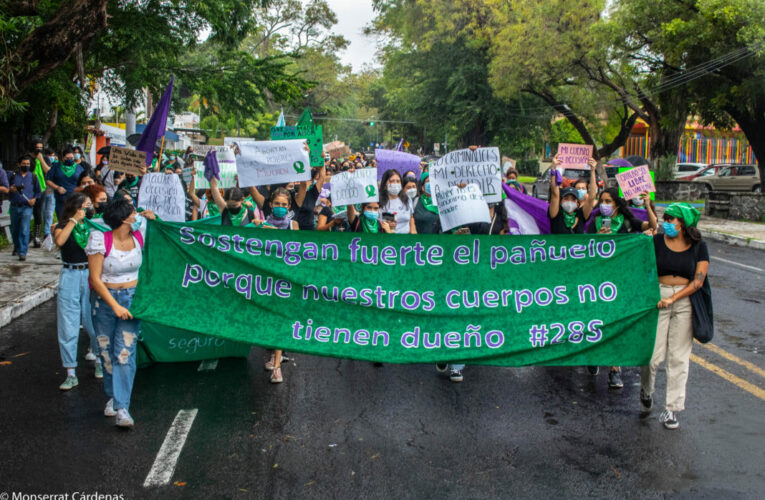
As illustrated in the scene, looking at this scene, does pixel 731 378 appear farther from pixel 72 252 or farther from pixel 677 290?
pixel 72 252

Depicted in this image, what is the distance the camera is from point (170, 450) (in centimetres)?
502

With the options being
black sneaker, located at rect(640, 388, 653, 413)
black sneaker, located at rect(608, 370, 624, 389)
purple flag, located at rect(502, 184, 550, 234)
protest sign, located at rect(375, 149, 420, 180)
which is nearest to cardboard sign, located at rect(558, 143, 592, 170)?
purple flag, located at rect(502, 184, 550, 234)

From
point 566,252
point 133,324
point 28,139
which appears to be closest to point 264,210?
point 133,324

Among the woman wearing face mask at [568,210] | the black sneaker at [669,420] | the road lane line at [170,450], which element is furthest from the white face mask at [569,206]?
the road lane line at [170,450]

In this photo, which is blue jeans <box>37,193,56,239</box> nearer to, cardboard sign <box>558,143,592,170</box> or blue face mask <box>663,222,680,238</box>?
cardboard sign <box>558,143,592,170</box>

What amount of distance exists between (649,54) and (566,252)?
84.0ft

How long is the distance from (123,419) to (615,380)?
157 inches

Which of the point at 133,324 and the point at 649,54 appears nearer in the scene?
the point at 133,324

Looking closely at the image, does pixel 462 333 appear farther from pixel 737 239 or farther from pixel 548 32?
pixel 548 32

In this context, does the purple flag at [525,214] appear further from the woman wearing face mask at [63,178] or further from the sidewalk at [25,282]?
the woman wearing face mask at [63,178]

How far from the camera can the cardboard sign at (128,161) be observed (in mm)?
8305

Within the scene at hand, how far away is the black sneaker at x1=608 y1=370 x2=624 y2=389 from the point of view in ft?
21.4

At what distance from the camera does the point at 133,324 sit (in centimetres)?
557

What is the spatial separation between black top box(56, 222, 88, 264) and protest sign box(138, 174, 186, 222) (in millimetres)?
816
